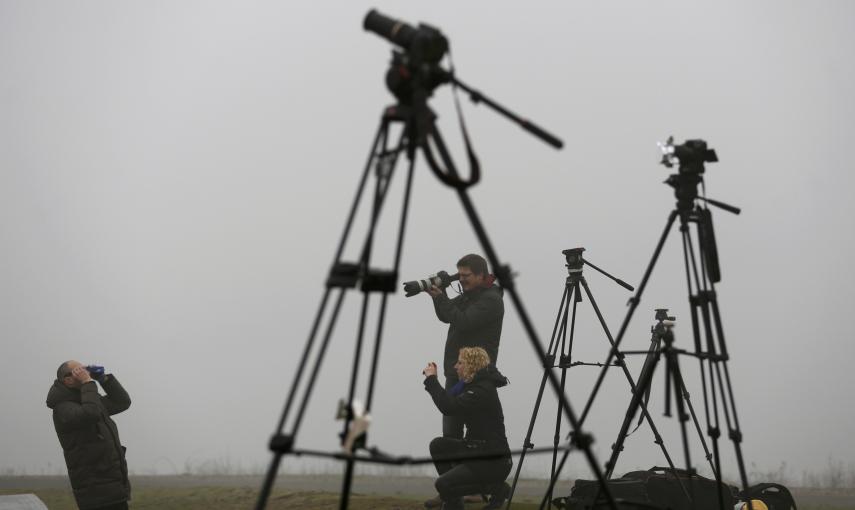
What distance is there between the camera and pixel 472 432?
18.7 feet

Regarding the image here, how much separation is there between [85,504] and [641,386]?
3.75 meters

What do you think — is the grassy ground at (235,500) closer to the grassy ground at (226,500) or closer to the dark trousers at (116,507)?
the grassy ground at (226,500)

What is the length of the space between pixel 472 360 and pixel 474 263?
81cm

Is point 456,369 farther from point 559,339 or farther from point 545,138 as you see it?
point 545,138

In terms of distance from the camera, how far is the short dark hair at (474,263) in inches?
241

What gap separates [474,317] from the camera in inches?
236

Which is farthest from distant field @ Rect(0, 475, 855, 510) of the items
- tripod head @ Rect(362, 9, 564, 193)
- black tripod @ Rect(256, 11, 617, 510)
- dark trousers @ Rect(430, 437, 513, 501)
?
tripod head @ Rect(362, 9, 564, 193)

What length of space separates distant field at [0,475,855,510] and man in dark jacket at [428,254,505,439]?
4.06 feet

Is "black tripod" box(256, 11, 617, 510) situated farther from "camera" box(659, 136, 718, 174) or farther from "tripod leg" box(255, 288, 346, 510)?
"camera" box(659, 136, 718, 174)

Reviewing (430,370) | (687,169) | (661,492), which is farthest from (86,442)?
(687,169)

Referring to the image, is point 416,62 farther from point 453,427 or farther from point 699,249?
point 453,427

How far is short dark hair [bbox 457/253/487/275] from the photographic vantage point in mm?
6129

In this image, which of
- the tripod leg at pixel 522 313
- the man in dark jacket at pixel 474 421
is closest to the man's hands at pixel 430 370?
the man in dark jacket at pixel 474 421

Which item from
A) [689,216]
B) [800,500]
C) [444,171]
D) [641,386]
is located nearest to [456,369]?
[641,386]
